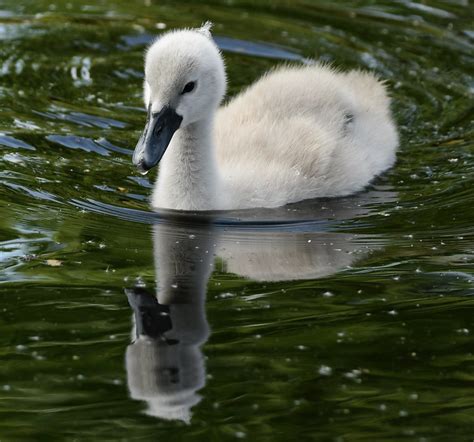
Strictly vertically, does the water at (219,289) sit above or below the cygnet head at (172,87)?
below

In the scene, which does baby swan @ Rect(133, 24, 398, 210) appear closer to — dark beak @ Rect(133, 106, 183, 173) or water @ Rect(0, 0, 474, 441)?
dark beak @ Rect(133, 106, 183, 173)

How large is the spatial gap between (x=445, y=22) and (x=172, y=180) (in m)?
4.31

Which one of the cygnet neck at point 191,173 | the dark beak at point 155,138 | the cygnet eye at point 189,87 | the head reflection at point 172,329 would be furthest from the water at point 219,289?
the cygnet eye at point 189,87

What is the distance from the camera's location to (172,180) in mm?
6762

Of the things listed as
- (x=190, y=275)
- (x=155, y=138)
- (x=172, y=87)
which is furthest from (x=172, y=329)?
(x=172, y=87)

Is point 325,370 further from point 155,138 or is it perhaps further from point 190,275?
point 155,138

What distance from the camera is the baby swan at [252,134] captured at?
6.47 m

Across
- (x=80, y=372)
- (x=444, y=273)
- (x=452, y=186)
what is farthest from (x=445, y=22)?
(x=80, y=372)

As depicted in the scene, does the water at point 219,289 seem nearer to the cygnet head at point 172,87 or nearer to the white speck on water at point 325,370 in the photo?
the white speck on water at point 325,370

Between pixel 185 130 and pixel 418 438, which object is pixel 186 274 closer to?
pixel 185 130

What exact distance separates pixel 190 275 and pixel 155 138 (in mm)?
999

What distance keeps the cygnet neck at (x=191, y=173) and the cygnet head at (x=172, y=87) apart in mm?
111

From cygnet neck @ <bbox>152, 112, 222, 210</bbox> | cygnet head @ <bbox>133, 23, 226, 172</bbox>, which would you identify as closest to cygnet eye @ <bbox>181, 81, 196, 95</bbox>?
cygnet head @ <bbox>133, 23, 226, 172</bbox>

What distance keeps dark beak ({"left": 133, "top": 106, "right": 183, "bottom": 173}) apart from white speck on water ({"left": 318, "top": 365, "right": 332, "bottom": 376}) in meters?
1.95
